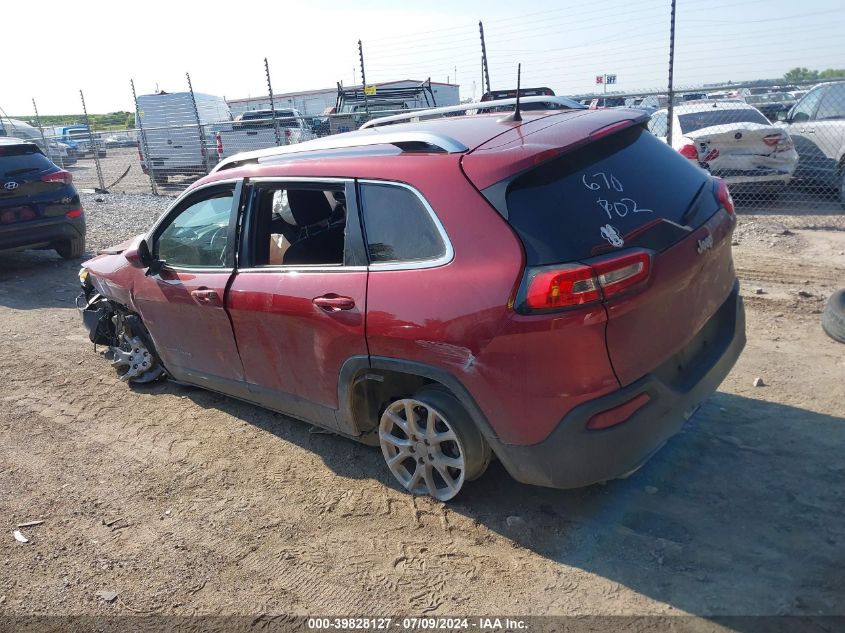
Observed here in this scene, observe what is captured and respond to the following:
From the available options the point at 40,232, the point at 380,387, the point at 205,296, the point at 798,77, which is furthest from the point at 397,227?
the point at 798,77

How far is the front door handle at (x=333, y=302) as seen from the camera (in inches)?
130

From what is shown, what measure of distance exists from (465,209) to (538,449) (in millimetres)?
1078

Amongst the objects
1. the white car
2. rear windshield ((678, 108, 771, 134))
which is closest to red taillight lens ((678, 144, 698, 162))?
the white car

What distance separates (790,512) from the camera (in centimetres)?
315

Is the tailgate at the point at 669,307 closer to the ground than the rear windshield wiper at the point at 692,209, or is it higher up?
closer to the ground

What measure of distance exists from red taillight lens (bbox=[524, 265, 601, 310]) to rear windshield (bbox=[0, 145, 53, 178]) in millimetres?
8655

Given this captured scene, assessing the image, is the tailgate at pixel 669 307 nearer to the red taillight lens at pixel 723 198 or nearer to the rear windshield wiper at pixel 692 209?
the rear windshield wiper at pixel 692 209

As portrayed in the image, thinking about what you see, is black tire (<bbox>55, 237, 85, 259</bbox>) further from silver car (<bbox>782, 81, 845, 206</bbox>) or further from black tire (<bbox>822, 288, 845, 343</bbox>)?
silver car (<bbox>782, 81, 845, 206</bbox>)

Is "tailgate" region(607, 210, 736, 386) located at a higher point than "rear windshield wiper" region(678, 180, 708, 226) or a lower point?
lower

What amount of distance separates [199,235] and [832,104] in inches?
388

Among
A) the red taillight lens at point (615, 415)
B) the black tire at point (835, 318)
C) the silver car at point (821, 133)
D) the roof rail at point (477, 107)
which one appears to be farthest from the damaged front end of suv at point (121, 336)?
the silver car at point (821, 133)

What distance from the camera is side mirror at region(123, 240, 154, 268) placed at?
15.1 ft

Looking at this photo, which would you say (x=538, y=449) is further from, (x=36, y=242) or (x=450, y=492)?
(x=36, y=242)

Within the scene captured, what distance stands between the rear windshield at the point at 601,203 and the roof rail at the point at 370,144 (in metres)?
0.47
